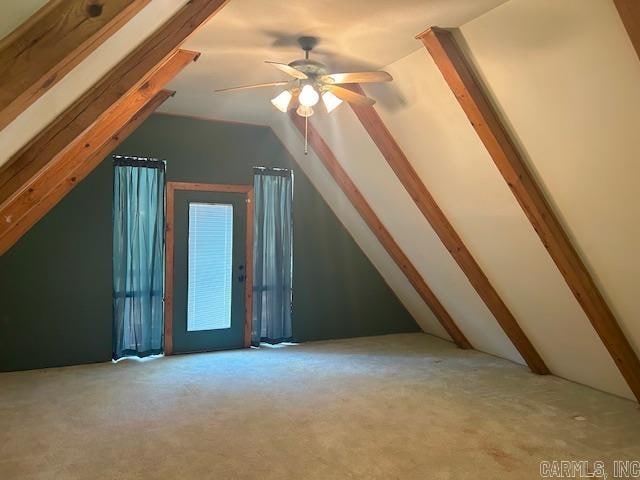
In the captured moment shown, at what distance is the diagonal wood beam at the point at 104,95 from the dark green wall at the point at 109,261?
2709 millimetres

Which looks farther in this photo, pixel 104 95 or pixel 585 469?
pixel 585 469

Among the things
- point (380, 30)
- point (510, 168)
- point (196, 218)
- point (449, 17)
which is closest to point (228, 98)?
point (196, 218)

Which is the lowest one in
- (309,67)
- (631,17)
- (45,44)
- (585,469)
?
(585,469)

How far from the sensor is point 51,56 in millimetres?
1247

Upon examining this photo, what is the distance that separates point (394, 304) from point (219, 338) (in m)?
A: 2.39

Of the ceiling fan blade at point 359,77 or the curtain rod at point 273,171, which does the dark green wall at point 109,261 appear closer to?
the curtain rod at point 273,171

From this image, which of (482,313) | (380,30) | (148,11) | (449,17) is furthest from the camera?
(482,313)

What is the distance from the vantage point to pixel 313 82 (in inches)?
122

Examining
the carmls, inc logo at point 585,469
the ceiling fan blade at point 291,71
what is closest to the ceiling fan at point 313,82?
the ceiling fan blade at point 291,71

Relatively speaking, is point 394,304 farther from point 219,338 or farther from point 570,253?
point 570,253

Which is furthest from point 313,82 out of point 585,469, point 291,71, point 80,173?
point 585,469

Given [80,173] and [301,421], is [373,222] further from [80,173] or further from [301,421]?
[80,173]

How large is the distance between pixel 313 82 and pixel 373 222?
236 cm

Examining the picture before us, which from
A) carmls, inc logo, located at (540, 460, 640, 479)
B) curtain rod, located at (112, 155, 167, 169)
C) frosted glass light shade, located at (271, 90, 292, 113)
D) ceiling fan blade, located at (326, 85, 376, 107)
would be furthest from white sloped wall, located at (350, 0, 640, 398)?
curtain rod, located at (112, 155, 167, 169)
